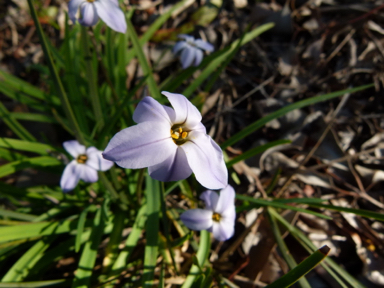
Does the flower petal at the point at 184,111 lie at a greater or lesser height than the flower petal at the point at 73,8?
lesser

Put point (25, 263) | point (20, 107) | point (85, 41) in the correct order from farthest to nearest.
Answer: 1. point (20, 107)
2. point (25, 263)
3. point (85, 41)

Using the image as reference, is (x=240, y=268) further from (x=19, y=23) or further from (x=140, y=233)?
(x=19, y=23)

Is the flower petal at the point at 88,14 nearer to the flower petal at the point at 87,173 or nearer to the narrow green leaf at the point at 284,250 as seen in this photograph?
the flower petal at the point at 87,173

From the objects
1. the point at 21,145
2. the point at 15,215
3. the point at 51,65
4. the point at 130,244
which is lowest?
the point at 130,244

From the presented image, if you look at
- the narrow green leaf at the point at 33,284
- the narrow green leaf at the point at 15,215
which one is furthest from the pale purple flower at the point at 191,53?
the narrow green leaf at the point at 33,284

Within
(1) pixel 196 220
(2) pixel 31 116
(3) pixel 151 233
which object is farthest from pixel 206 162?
(2) pixel 31 116

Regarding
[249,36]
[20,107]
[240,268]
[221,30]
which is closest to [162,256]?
[240,268]

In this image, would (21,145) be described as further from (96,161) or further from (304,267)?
(304,267)
